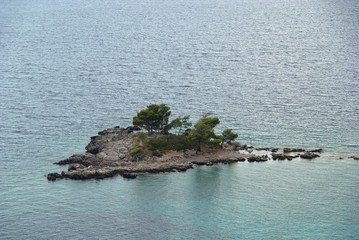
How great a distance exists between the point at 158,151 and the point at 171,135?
27.7 ft

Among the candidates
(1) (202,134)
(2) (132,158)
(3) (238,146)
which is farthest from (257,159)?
(2) (132,158)

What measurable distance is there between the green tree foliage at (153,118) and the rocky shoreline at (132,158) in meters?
4.03

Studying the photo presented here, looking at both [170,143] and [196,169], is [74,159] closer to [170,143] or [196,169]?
[170,143]

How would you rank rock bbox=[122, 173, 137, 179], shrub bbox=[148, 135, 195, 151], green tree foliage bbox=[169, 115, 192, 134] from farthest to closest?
green tree foliage bbox=[169, 115, 192, 134]
shrub bbox=[148, 135, 195, 151]
rock bbox=[122, 173, 137, 179]

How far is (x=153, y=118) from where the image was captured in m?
138

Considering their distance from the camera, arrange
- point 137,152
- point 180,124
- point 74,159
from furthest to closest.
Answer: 1. point 180,124
2. point 137,152
3. point 74,159

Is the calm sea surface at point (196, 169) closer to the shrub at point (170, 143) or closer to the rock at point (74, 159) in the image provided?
the rock at point (74, 159)

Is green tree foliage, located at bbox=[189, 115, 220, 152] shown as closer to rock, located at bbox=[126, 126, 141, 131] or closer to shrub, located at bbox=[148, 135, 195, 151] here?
shrub, located at bbox=[148, 135, 195, 151]

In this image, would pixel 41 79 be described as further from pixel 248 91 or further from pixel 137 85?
pixel 248 91

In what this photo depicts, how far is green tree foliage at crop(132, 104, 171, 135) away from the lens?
13738cm

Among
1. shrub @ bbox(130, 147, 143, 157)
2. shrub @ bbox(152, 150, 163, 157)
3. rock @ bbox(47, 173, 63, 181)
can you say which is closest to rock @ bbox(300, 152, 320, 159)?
shrub @ bbox(152, 150, 163, 157)

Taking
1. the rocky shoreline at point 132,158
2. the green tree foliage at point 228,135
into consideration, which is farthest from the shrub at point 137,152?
the green tree foliage at point 228,135

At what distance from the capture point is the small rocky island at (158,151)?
404 feet

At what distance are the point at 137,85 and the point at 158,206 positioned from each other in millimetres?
89871
